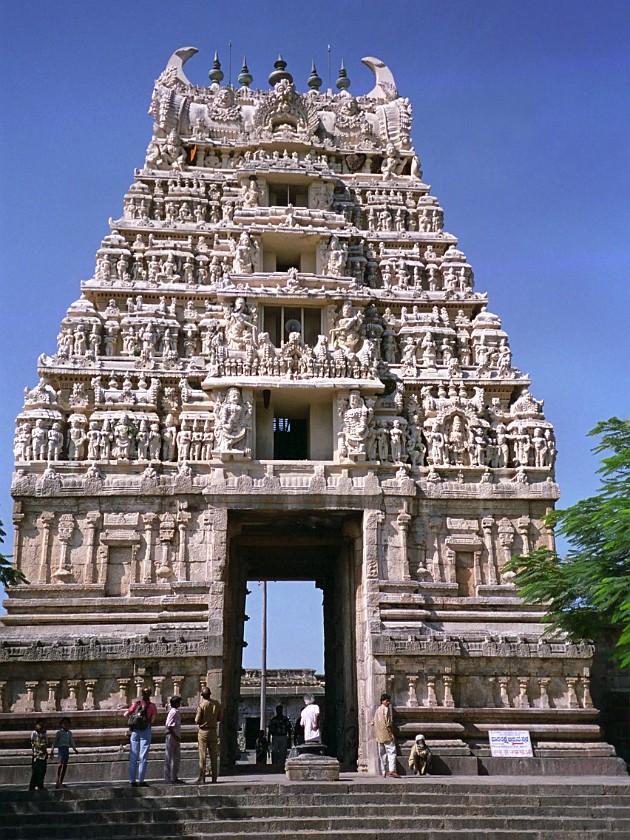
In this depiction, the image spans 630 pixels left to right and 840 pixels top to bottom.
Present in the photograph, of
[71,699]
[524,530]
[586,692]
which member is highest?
[524,530]

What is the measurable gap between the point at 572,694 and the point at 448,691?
3049mm

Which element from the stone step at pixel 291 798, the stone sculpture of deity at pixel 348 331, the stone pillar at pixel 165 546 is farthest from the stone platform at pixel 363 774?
the stone sculpture of deity at pixel 348 331

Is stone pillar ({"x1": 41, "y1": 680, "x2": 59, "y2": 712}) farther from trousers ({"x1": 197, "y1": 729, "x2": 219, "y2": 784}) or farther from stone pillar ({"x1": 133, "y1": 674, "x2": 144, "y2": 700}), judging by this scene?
trousers ({"x1": 197, "y1": 729, "x2": 219, "y2": 784})

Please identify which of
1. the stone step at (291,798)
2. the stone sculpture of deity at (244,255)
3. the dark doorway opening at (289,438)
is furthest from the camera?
the dark doorway opening at (289,438)

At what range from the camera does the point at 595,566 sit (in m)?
19.2

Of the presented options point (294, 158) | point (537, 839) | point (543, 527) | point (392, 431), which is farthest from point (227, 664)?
point (294, 158)

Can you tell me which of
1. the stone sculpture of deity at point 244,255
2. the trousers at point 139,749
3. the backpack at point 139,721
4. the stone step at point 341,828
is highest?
the stone sculpture of deity at point 244,255

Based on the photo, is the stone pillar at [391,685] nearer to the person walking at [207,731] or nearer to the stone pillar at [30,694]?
the person walking at [207,731]

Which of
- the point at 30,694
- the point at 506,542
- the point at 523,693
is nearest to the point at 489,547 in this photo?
the point at 506,542

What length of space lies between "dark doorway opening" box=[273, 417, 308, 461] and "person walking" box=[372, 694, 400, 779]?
890 cm

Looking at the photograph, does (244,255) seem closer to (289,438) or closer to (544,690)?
(289,438)

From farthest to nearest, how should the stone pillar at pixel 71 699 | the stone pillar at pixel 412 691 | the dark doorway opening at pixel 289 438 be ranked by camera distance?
the dark doorway opening at pixel 289 438 → the stone pillar at pixel 412 691 → the stone pillar at pixel 71 699

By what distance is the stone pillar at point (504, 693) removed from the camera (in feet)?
72.7

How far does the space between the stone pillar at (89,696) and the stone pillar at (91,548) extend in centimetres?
270
